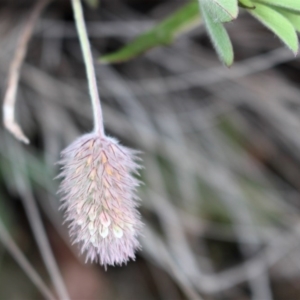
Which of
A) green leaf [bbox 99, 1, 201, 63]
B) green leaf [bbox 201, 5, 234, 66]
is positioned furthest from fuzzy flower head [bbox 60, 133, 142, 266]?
green leaf [bbox 99, 1, 201, 63]

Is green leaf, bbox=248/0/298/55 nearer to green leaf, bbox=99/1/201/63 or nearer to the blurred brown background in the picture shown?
green leaf, bbox=99/1/201/63

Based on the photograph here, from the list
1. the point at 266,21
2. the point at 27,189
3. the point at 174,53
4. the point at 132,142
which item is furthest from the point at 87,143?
the point at 174,53

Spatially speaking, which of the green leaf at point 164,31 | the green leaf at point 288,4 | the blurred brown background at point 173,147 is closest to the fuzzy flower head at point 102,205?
the green leaf at point 288,4

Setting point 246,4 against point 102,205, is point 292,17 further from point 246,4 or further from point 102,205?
point 102,205

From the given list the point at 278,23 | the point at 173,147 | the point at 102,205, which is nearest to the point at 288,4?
the point at 278,23

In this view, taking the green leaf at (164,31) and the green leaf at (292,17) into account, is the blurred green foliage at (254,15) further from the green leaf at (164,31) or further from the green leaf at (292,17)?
the green leaf at (164,31)

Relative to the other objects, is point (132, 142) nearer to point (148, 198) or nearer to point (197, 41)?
point (148, 198)
